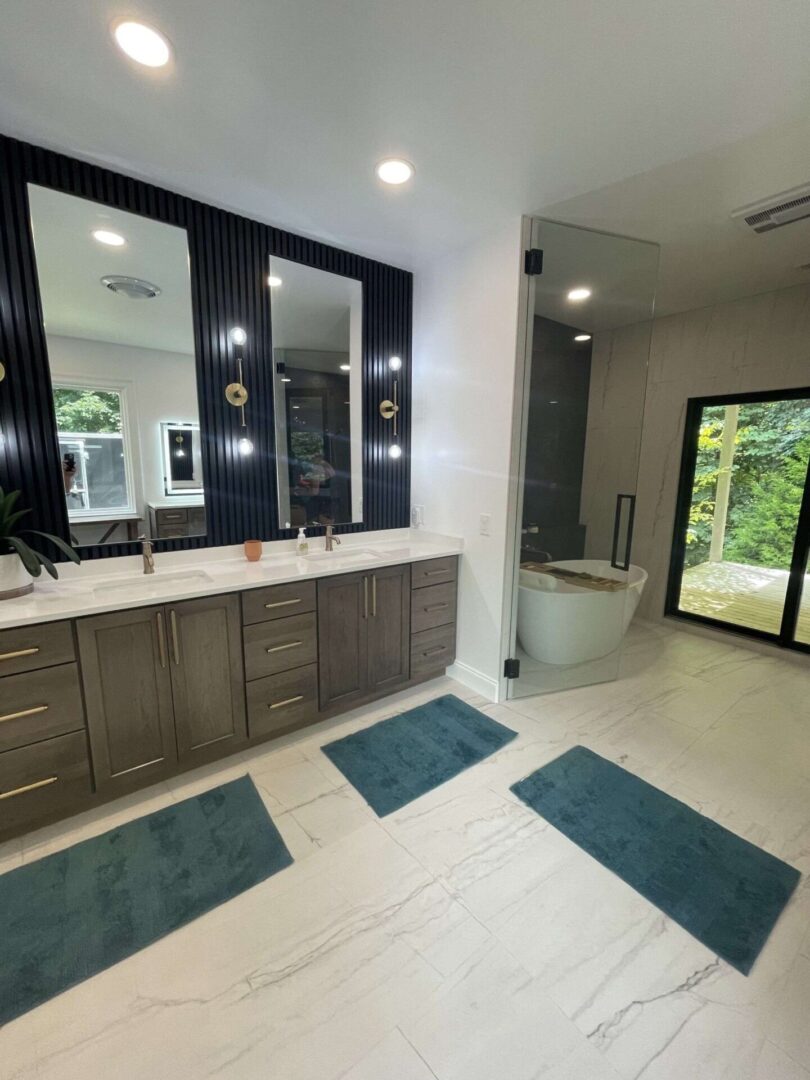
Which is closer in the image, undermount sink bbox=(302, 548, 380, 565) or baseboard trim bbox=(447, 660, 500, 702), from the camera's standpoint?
undermount sink bbox=(302, 548, 380, 565)

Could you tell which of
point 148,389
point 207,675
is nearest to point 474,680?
point 207,675

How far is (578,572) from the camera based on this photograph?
12.0ft

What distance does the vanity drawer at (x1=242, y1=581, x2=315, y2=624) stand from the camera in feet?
7.00

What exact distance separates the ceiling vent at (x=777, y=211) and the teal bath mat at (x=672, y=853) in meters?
2.90

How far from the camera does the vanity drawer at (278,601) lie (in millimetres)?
2133

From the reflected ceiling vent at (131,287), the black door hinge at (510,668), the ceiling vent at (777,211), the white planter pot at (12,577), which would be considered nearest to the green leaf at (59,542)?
the white planter pot at (12,577)

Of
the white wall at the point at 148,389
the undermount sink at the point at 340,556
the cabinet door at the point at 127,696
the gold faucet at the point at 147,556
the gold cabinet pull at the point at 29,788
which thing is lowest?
the gold cabinet pull at the point at 29,788

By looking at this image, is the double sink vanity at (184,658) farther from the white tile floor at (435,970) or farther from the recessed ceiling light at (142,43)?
the recessed ceiling light at (142,43)

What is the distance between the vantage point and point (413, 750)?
2320 millimetres

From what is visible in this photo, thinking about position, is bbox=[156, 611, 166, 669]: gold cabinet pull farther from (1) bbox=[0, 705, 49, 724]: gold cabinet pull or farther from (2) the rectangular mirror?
(2) the rectangular mirror

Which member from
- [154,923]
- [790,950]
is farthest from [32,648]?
[790,950]

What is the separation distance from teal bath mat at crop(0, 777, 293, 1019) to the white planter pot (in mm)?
1034

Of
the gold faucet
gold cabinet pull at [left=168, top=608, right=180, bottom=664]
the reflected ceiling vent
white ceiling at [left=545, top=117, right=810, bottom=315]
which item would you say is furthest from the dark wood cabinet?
white ceiling at [left=545, top=117, right=810, bottom=315]

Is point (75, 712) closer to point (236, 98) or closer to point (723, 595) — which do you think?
point (236, 98)
